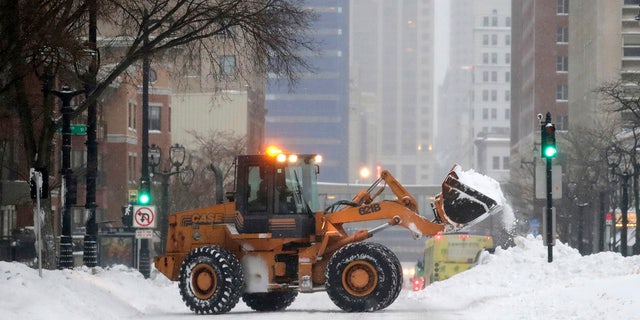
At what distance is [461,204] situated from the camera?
2822cm

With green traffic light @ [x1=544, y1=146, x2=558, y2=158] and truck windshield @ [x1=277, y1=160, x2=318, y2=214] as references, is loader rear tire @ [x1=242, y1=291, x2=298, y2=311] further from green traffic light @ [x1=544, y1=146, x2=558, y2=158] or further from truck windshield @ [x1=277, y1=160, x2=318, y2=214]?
green traffic light @ [x1=544, y1=146, x2=558, y2=158]

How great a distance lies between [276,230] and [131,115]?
6122cm

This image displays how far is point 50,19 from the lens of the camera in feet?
101

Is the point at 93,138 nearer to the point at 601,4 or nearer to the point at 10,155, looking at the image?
the point at 10,155

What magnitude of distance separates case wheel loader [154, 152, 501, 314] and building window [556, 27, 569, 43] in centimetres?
12033

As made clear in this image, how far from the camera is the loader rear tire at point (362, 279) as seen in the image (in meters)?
27.1

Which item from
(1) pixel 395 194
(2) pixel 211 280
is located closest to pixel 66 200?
(2) pixel 211 280

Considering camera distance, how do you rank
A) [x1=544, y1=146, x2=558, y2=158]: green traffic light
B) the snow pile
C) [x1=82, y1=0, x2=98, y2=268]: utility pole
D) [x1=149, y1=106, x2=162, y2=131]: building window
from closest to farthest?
the snow pile, [x1=544, y1=146, x2=558, y2=158]: green traffic light, [x1=82, y1=0, x2=98, y2=268]: utility pole, [x1=149, y1=106, x2=162, y2=131]: building window

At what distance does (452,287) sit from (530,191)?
66.5m

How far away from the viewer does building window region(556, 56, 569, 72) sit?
480ft

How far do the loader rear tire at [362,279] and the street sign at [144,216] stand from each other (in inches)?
678

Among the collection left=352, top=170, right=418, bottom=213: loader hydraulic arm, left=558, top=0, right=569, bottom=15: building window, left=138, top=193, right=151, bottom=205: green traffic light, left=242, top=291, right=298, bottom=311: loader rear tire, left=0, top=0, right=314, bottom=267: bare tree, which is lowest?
left=242, top=291, right=298, bottom=311: loader rear tire

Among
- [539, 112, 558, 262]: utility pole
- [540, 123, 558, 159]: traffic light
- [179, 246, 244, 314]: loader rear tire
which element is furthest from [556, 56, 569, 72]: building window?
[179, 246, 244, 314]: loader rear tire

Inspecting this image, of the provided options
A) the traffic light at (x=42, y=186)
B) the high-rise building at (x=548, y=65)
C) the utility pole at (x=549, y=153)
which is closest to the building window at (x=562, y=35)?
the high-rise building at (x=548, y=65)
